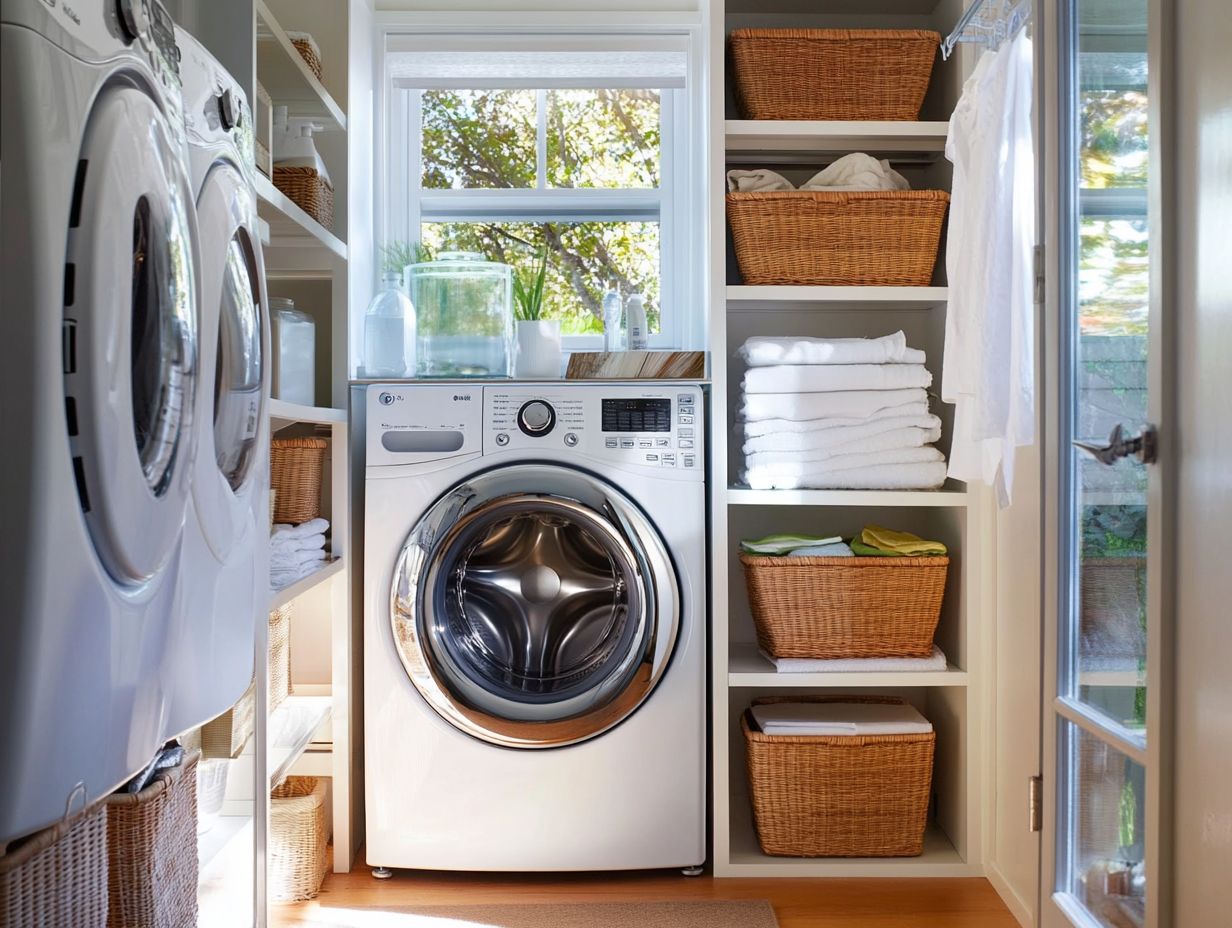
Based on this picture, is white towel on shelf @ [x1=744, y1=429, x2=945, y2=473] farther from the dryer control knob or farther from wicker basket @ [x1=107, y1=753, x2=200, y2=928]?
the dryer control knob

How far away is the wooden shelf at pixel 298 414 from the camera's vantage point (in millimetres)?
1768

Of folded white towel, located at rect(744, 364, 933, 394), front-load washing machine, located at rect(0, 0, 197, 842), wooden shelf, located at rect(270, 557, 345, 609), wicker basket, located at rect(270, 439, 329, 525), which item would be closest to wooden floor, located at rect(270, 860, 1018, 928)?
wooden shelf, located at rect(270, 557, 345, 609)

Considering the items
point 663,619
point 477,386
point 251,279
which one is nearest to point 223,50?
point 251,279

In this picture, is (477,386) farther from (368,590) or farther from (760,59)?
(760,59)

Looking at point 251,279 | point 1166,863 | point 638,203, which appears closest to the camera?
point 1166,863

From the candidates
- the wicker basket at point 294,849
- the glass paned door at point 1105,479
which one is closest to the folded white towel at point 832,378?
the glass paned door at point 1105,479

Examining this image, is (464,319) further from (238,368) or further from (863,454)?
(238,368)

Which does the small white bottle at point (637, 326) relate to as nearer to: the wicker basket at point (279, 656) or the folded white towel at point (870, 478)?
the folded white towel at point (870, 478)

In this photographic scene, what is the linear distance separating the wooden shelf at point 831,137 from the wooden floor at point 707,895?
1574mm

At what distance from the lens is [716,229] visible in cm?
228

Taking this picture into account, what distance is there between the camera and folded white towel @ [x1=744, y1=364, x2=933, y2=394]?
7.39 ft

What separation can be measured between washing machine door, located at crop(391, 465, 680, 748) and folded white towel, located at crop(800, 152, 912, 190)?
0.84m

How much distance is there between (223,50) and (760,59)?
113cm

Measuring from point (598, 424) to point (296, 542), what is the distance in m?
0.64
